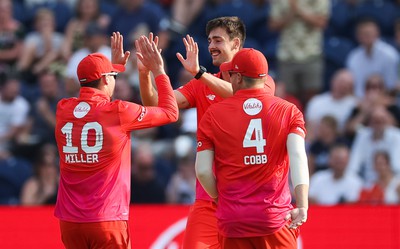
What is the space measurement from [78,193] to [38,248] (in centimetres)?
389

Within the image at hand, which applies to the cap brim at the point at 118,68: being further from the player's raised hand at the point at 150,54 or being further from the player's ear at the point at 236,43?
the player's ear at the point at 236,43

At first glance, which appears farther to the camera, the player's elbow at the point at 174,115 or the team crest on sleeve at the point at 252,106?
the player's elbow at the point at 174,115

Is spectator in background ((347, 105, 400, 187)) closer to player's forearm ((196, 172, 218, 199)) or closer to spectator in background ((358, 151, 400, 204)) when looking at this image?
spectator in background ((358, 151, 400, 204))

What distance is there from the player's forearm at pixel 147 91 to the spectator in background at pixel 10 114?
5.94 meters

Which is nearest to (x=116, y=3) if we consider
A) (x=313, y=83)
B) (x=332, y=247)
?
(x=313, y=83)

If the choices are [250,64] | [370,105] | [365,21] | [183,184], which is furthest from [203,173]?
[365,21]

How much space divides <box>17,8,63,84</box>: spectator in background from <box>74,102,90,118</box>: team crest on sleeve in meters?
→ 7.39

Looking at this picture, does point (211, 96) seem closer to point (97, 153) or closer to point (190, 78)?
point (97, 153)

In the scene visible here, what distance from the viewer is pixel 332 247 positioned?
11141mm

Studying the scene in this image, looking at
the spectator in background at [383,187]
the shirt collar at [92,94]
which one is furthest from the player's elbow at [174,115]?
the spectator in background at [383,187]

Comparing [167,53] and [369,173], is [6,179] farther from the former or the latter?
[369,173]

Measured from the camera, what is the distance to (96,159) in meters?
7.58

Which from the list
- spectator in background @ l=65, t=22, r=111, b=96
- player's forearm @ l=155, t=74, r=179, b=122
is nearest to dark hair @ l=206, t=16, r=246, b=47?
player's forearm @ l=155, t=74, r=179, b=122

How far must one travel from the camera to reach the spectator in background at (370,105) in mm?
13180
